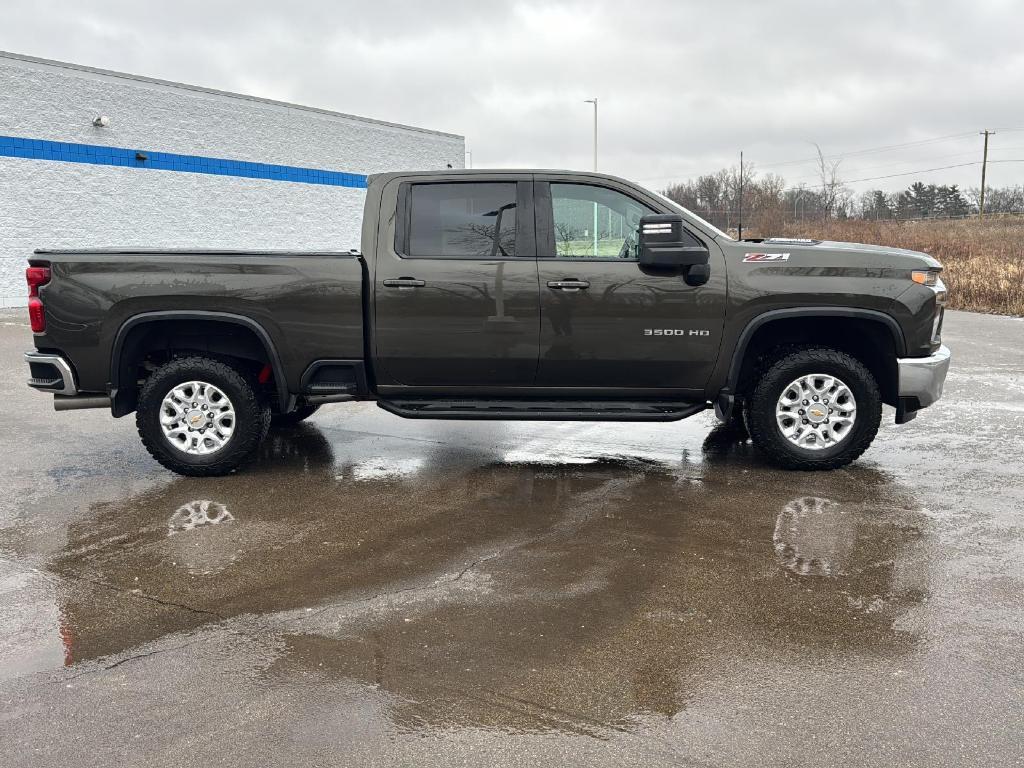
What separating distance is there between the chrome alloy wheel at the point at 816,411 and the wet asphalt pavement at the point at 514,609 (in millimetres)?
273

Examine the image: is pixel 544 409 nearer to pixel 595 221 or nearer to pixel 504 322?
pixel 504 322

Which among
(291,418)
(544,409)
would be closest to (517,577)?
(544,409)

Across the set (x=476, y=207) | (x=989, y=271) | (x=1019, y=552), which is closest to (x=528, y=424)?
(x=476, y=207)

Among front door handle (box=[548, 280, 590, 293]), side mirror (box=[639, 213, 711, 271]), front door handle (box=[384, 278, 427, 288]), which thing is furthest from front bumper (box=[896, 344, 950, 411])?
front door handle (box=[384, 278, 427, 288])

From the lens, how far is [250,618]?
3.82 metres

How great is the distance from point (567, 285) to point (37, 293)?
3.43 metres

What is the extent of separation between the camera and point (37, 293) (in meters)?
5.86

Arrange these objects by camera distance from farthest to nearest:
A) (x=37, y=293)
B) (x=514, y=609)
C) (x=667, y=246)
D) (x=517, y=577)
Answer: (x=37, y=293) → (x=667, y=246) → (x=517, y=577) → (x=514, y=609)

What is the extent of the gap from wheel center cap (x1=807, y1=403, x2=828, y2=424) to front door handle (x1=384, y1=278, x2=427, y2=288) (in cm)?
270

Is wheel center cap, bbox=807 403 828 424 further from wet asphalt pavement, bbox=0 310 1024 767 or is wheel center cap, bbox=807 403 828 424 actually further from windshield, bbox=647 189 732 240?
windshield, bbox=647 189 732 240

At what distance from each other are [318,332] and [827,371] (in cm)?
336

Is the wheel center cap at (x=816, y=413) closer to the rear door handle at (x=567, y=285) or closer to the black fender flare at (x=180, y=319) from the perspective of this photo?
the rear door handle at (x=567, y=285)

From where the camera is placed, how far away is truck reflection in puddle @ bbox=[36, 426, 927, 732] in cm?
332

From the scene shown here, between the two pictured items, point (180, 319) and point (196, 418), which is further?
point (196, 418)
